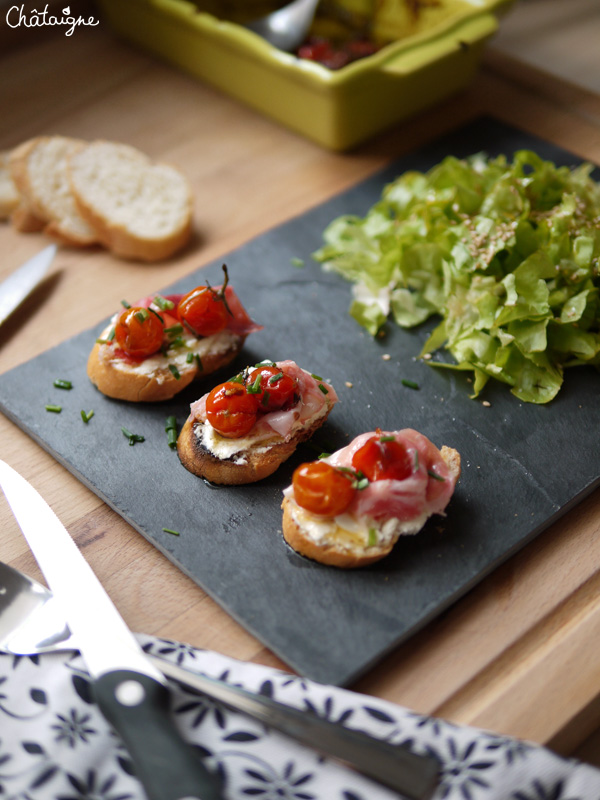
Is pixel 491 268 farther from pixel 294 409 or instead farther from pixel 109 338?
pixel 109 338

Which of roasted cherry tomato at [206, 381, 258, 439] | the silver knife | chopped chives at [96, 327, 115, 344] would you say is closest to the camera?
roasted cherry tomato at [206, 381, 258, 439]

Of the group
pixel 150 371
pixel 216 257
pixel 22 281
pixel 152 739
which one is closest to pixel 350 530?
pixel 152 739

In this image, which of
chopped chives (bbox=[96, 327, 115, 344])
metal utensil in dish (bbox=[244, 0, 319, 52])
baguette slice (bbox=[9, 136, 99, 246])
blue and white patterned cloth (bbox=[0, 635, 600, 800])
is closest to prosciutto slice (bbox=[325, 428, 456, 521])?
blue and white patterned cloth (bbox=[0, 635, 600, 800])

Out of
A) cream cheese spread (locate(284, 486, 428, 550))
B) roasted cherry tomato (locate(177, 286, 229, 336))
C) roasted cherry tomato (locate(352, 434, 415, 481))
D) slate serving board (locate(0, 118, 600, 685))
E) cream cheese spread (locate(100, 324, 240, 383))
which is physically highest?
roasted cherry tomato (locate(177, 286, 229, 336))

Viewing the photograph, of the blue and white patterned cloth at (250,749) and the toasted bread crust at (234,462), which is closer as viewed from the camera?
the blue and white patterned cloth at (250,749)

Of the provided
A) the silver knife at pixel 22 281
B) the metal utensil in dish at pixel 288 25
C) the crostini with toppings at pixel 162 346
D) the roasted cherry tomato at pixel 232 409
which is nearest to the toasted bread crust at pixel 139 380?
the crostini with toppings at pixel 162 346

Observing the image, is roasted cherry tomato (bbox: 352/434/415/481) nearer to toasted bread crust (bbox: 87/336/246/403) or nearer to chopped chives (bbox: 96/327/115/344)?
toasted bread crust (bbox: 87/336/246/403)

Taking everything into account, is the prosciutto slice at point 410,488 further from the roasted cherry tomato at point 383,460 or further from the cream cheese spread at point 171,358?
the cream cheese spread at point 171,358
